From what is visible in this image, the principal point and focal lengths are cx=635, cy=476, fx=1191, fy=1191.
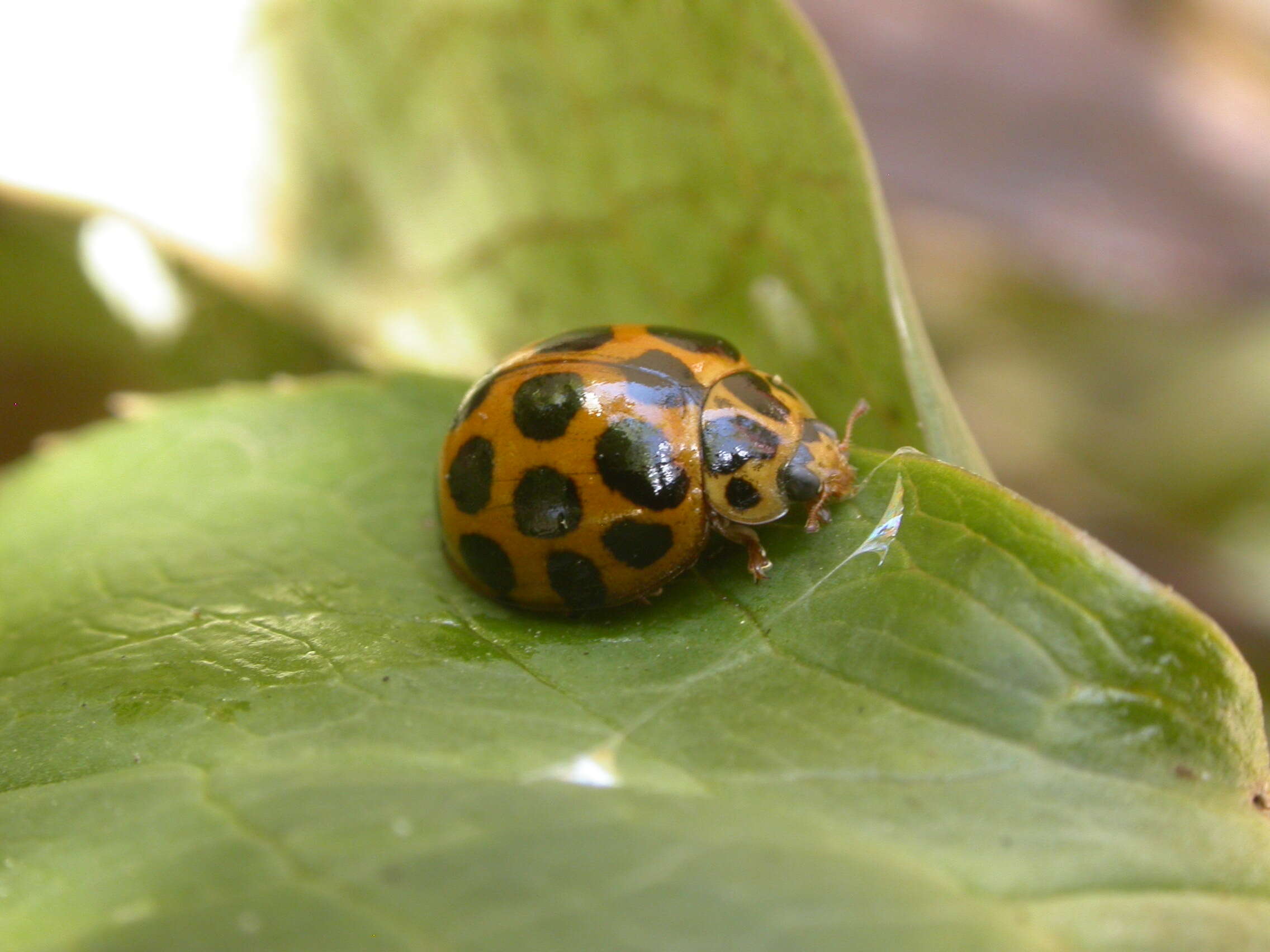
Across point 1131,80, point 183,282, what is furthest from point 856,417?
point 1131,80

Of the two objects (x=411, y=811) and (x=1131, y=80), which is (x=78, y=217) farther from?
(x=1131, y=80)

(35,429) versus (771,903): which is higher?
(771,903)

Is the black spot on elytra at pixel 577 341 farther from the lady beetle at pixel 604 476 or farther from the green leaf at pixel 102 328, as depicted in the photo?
the green leaf at pixel 102 328

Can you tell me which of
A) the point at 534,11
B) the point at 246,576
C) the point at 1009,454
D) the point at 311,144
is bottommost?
the point at 1009,454

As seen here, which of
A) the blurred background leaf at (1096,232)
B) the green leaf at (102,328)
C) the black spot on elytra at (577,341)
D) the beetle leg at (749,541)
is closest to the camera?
the beetle leg at (749,541)

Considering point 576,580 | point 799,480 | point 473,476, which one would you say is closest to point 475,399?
point 473,476

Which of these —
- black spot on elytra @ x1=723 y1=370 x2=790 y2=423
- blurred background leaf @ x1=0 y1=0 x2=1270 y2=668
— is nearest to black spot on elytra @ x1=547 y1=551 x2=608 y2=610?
black spot on elytra @ x1=723 y1=370 x2=790 y2=423

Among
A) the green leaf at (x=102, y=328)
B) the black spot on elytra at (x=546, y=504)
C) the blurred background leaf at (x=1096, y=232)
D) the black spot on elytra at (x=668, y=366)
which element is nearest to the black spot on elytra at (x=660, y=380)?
the black spot on elytra at (x=668, y=366)
